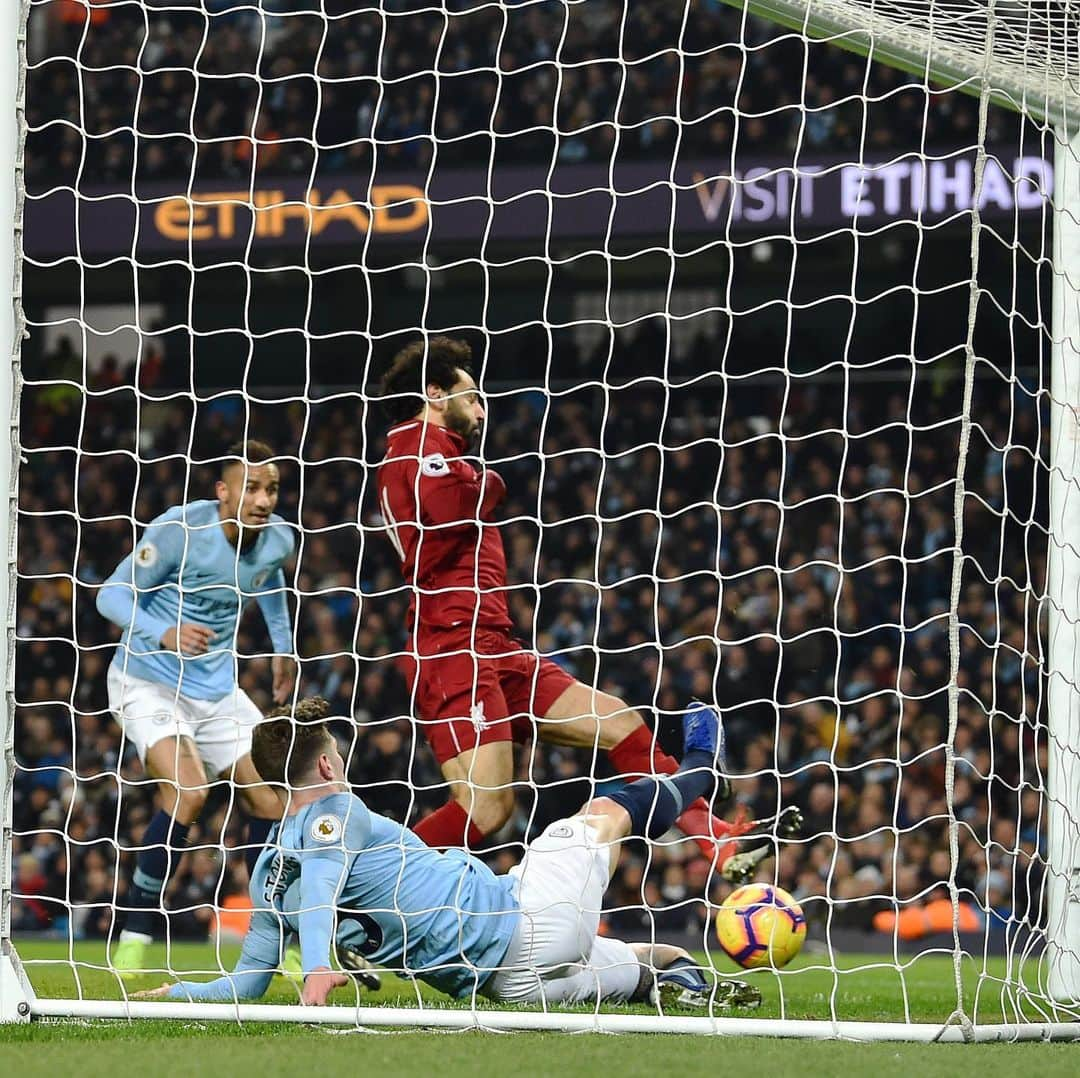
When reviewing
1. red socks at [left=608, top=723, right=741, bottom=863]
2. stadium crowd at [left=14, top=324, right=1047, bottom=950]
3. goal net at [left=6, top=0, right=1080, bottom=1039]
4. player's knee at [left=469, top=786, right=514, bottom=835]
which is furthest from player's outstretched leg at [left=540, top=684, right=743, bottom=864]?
stadium crowd at [left=14, top=324, right=1047, bottom=950]

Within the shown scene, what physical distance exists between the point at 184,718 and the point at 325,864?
2445mm

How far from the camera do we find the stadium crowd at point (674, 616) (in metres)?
11.2

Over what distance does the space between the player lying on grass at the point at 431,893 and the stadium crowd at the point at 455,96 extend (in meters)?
9.16

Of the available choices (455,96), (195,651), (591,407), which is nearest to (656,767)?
(195,651)

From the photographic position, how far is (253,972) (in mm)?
4828

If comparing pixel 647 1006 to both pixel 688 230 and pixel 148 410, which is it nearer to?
pixel 688 230

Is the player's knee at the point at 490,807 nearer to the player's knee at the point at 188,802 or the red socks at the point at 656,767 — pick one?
the red socks at the point at 656,767

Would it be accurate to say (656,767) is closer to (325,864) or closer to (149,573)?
(325,864)

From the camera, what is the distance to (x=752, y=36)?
15.1m

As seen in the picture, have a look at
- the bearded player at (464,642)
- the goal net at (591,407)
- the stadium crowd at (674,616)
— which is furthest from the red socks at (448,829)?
the stadium crowd at (674,616)

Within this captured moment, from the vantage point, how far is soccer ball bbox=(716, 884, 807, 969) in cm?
511

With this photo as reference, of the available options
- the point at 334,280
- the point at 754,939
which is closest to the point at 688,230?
the point at 334,280

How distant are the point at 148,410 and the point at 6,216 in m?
11.5

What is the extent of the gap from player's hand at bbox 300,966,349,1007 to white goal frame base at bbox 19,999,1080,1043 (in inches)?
1.5
